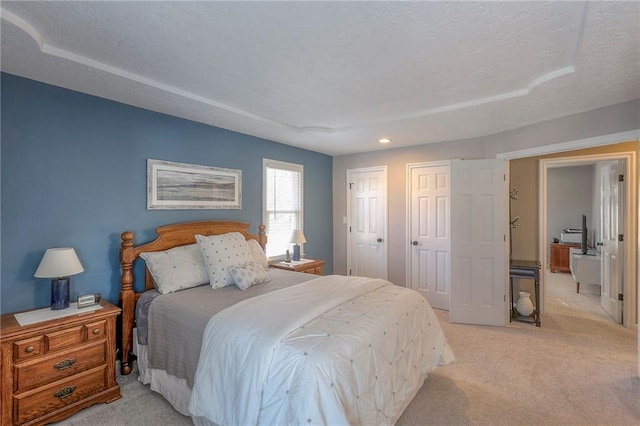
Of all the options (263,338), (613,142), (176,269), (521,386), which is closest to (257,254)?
(176,269)

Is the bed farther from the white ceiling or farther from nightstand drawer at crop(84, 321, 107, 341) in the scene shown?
the white ceiling

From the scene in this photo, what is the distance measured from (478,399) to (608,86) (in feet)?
8.61

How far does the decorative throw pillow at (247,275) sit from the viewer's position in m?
2.67

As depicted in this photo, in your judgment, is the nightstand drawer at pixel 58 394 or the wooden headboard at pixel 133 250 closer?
the nightstand drawer at pixel 58 394

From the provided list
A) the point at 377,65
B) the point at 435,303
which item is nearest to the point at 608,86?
the point at 377,65

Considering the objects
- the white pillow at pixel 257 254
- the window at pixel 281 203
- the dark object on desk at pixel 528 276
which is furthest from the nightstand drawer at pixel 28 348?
the dark object on desk at pixel 528 276

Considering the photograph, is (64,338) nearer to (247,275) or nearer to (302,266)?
(247,275)

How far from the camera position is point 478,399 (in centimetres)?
228

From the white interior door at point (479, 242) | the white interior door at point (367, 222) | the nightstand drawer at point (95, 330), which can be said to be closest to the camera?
the nightstand drawer at point (95, 330)

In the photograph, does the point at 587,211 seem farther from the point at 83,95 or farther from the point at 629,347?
the point at 83,95

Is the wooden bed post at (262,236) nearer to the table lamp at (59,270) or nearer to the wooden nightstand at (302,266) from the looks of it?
the wooden nightstand at (302,266)

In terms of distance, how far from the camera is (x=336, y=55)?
6.59 feet

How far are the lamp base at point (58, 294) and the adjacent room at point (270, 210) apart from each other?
0.9 inches

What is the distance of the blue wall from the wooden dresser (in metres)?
7.39
